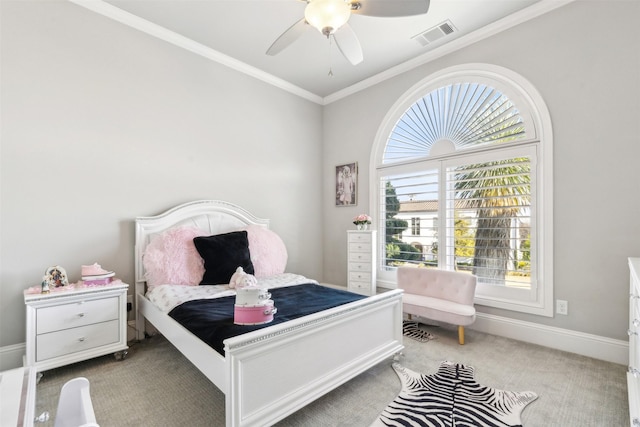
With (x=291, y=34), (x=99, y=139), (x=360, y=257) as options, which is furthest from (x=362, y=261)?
(x=99, y=139)

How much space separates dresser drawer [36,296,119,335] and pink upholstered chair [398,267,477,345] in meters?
2.61

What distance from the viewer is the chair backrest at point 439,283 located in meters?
2.85

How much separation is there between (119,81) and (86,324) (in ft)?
6.96

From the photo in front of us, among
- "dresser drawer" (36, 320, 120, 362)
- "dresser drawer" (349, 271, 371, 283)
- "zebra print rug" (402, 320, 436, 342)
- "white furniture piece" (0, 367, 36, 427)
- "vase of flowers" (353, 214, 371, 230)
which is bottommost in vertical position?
"zebra print rug" (402, 320, 436, 342)

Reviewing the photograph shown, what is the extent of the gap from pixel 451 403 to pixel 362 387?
54 centimetres

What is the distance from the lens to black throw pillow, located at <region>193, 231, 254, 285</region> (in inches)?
108

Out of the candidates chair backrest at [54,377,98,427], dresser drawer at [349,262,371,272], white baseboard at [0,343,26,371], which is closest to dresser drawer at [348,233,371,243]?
dresser drawer at [349,262,371,272]

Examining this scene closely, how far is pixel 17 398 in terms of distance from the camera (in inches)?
34.9

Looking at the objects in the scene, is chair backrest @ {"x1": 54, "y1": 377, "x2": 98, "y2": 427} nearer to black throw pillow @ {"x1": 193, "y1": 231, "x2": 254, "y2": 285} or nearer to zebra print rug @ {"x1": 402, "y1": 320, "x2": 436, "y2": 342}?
black throw pillow @ {"x1": 193, "y1": 231, "x2": 254, "y2": 285}

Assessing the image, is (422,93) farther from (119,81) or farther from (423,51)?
(119,81)

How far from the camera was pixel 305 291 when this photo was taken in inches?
99.0

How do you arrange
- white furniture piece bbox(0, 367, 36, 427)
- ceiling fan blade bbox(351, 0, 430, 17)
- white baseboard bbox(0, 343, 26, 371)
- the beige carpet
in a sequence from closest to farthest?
white furniture piece bbox(0, 367, 36, 427) → the beige carpet → ceiling fan blade bbox(351, 0, 430, 17) → white baseboard bbox(0, 343, 26, 371)

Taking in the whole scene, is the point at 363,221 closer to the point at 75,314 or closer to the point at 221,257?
the point at 221,257

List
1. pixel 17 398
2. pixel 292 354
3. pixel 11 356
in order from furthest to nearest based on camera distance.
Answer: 1. pixel 11 356
2. pixel 292 354
3. pixel 17 398
